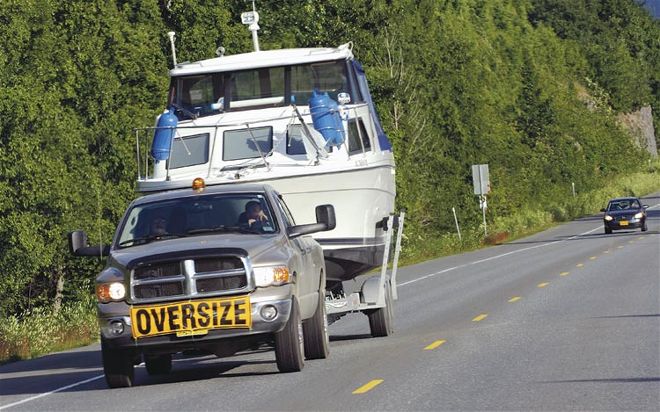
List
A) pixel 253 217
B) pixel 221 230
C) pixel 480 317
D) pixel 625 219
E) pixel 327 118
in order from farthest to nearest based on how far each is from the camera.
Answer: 1. pixel 625 219
2. pixel 480 317
3. pixel 327 118
4. pixel 253 217
5. pixel 221 230

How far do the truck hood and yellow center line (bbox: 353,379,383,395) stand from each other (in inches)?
68.6

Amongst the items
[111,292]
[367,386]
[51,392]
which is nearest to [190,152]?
[51,392]

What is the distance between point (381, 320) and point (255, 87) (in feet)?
12.1

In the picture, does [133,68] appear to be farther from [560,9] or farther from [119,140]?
[560,9]

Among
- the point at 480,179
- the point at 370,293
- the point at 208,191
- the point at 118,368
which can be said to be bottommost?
the point at 118,368

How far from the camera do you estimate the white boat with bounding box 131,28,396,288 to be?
19500 millimetres

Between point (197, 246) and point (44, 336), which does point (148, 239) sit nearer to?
point (197, 246)

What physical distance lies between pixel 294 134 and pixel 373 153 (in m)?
1.34

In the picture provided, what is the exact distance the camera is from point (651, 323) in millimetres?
19625

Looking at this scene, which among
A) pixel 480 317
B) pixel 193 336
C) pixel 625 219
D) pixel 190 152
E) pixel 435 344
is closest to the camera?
pixel 193 336

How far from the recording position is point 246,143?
66.6 ft

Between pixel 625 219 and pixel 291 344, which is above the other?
pixel 291 344

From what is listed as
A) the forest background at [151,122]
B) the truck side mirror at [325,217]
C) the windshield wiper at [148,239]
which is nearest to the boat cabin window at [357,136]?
the truck side mirror at [325,217]

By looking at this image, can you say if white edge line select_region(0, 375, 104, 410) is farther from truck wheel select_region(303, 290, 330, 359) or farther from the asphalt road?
truck wheel select_region(303, 290, 330, 359)
